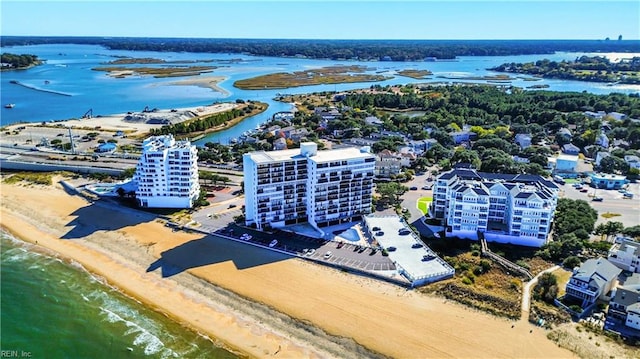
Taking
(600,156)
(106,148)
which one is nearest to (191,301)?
(106,148)

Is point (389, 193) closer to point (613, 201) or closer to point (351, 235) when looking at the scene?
point (351, 235)

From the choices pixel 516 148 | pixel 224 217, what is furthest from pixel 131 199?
pixel 516 148

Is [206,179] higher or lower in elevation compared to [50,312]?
higher

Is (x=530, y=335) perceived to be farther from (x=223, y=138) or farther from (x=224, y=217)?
(x=223, y=138)

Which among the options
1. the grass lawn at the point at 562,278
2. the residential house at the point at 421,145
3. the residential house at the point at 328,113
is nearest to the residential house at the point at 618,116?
the residential house at the point at 421,145

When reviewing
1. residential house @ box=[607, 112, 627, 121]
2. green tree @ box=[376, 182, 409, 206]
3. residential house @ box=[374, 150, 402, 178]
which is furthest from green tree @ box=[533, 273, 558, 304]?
residential house @ box=[607, 112, 627, 121]

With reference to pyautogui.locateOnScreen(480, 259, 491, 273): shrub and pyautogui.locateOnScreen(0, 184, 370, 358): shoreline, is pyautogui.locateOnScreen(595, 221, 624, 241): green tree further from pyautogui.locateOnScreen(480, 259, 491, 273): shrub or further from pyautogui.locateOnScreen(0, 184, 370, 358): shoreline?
pyautogui.locateOnScreen(0, 184, 370, 358): shoreline
